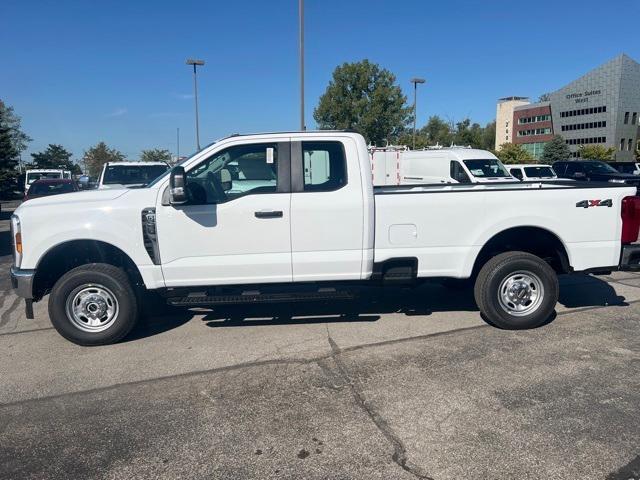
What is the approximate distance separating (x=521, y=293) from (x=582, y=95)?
81019mm

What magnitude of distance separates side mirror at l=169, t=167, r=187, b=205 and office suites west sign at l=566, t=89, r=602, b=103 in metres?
80.2

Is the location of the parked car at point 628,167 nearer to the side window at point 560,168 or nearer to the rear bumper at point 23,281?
the side window at point 560,168

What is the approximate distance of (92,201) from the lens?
512cm

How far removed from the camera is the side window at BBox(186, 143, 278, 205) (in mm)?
5172

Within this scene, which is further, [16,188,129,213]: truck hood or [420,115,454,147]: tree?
[420,115,454,147]: tree

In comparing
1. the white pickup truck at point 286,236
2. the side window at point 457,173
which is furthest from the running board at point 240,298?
the side window at point 457,173

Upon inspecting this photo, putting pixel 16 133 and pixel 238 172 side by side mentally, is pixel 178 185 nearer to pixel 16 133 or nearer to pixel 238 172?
pixel 238 172

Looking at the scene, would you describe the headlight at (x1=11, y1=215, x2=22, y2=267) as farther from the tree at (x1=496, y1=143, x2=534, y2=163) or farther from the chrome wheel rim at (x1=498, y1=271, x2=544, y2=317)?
the tree at (x1=496, y1=143, x2=534, y2=163)

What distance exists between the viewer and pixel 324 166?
5.33 m

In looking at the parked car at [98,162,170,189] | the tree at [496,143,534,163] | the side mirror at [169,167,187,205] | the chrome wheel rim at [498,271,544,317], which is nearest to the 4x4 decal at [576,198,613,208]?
the chrome wheel rim at [498,271,544,317]

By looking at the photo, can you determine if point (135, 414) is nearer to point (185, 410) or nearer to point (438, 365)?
point (185, 410)

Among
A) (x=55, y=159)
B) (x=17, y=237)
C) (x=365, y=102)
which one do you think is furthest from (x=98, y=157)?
(x=17, y=237)

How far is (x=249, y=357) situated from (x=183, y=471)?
183cm

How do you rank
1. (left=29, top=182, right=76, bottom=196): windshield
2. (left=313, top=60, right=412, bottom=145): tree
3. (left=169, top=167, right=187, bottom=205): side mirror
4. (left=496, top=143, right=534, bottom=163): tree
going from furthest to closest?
(left=313, top=60, right=412, bottom=145): tree, (left=496, top=143, right=534, bottom=163): tree, (left=29, top=182, right=76, bottom=196): windshield, (left=169, top=167, right=187, bottom=205): side mirror
